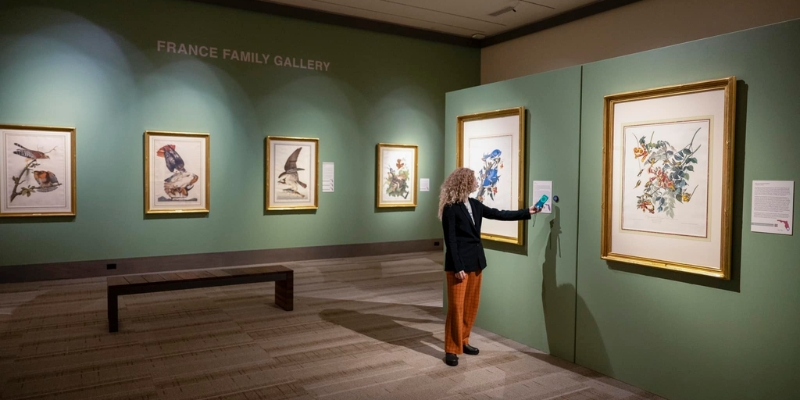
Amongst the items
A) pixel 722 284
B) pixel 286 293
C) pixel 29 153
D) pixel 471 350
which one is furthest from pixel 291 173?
pixel 722 284

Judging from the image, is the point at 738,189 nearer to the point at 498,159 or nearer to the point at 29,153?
the point at 498,159

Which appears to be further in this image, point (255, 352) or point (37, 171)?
point (37, 171)

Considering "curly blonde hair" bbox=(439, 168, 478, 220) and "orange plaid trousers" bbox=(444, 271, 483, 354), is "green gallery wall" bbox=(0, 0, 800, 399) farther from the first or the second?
"curly blonde hair" bbox=(439, 168, 478, 220)

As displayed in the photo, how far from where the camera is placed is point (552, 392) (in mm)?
4656

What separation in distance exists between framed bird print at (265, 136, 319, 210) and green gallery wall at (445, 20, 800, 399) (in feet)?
17.4

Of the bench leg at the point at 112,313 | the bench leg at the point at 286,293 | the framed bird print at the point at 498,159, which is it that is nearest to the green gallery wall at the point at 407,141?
the framed bird print at the point at 498,159

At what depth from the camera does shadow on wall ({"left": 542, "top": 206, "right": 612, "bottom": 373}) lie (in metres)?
5.25

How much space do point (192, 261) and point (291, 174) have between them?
2457 millimetres

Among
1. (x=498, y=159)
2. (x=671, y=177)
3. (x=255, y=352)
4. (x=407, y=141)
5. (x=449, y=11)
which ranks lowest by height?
(x=255, y=352)

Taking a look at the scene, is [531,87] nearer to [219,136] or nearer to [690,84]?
[690,84]

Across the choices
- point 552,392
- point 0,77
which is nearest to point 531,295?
point 552,392

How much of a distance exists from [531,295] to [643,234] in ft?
4.91

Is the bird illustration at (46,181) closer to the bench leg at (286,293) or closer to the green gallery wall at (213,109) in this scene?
the green gallery wall at (213,109)

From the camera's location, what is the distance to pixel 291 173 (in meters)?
10.9
